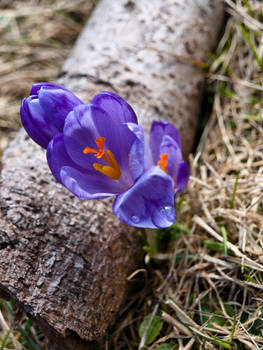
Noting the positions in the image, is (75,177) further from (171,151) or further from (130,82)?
(130,82)

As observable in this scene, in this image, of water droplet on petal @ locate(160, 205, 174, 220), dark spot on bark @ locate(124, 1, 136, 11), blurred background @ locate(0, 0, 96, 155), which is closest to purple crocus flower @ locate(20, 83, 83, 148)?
water droplet on petal @ locate(160, 205, 174, 220)

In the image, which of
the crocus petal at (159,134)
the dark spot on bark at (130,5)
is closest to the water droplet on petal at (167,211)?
the crocus petal at (159,134)

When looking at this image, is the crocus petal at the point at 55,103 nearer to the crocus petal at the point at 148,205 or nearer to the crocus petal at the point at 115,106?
the crocus petal at the point at 115,106

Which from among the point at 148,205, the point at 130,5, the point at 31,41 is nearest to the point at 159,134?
the point at 148,205

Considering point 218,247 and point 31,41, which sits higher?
point 218,247

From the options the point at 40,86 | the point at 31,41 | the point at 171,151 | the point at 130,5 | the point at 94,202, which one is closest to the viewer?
the point at 40,86

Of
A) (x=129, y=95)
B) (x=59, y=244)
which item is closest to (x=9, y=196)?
(x=59, y=244)

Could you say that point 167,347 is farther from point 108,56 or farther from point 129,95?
point 108,56
